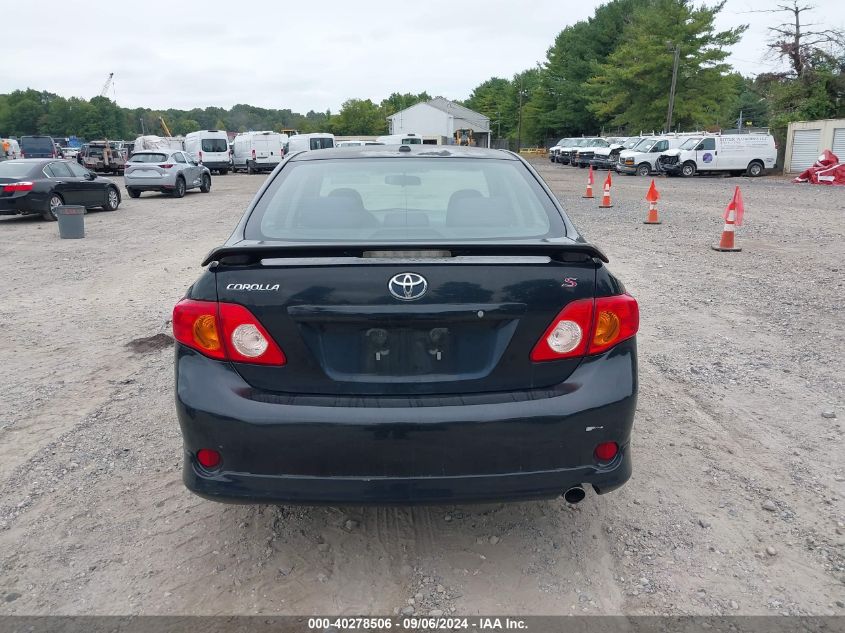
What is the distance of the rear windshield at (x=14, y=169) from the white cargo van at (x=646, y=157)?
2784 cm

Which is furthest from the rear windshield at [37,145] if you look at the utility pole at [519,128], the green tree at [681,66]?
the utility pole at [519,128]

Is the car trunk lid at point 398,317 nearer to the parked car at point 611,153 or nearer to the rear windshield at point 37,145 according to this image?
the parked car at point 611,153

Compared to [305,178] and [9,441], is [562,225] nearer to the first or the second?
[305,178]

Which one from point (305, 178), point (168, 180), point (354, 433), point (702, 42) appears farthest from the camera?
point (702, 42)

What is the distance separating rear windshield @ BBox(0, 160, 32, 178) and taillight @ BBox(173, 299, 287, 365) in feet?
52.2

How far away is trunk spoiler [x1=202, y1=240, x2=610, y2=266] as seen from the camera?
2654mm

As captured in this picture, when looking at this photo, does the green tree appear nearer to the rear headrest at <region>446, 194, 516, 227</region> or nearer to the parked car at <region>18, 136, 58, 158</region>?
the parked car at <region>18, 136, 58, 158</region>

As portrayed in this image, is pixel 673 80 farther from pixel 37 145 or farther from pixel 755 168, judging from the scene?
pixel 37 145

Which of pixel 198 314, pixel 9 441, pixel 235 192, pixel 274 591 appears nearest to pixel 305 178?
pixel 198 314

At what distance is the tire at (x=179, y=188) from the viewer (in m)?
23.7

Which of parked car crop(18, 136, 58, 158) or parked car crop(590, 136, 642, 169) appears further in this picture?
parked car crop(18, 136, 58, 158)

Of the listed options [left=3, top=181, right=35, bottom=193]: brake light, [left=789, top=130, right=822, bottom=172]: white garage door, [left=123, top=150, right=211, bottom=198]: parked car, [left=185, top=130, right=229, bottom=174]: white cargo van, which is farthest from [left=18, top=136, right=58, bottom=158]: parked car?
[left=789, top=130, right=822, bottom=172]: white garage door

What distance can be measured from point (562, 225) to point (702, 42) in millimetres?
52535

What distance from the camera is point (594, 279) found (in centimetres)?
270
